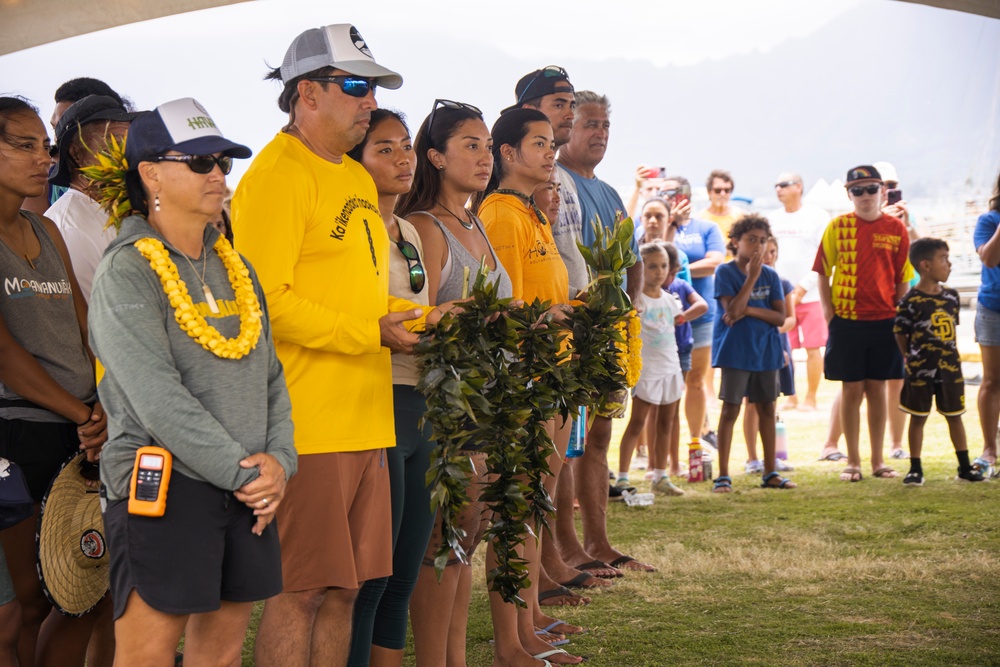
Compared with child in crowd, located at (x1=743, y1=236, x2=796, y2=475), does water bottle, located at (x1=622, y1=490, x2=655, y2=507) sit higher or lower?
lower

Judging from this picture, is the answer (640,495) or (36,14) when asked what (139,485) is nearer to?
(36,14)

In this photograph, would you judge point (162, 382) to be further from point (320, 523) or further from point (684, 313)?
point (684, 313)

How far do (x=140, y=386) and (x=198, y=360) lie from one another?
0.16 m

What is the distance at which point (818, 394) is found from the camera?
1221cm

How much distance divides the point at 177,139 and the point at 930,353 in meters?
6.47

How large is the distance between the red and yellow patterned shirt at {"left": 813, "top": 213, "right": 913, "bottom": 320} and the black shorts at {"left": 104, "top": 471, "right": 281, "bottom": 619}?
6416mm

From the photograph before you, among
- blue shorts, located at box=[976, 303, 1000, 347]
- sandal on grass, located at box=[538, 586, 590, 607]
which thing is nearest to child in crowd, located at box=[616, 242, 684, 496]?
blue shorts, located at box=[976, 303, 1000, 347]

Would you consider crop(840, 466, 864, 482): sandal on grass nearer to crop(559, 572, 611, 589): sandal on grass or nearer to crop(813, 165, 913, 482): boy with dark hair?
crop(813, 165, 913, 482): boy with dark hair

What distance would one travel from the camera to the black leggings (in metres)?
3.19

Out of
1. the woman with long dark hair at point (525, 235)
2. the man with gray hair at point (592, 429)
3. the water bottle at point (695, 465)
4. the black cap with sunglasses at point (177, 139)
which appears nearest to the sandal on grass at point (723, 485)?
the water bottle at point (695, 465)

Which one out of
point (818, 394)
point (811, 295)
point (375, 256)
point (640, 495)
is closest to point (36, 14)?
point (375, 256)

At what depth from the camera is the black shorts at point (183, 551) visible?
235 centimetres

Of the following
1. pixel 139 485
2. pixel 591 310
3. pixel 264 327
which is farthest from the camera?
pixel 591 310

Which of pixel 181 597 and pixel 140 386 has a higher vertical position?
pixel 140 386
